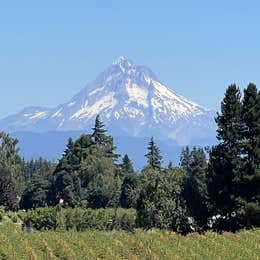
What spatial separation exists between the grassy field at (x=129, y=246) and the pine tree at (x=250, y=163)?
41.3ft

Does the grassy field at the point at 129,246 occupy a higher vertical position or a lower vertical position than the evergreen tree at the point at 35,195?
lower

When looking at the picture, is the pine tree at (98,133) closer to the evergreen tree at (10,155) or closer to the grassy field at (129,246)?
the evergreen tree at (10,155)

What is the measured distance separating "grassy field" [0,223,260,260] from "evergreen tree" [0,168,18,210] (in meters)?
46.7

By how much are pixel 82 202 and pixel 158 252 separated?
166 feet

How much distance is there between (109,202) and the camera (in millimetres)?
70000

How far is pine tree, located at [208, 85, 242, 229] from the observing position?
38.5 metres

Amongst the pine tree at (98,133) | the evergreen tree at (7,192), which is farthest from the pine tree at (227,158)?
the pine tree at (98,133)

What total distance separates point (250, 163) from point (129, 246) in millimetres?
17997

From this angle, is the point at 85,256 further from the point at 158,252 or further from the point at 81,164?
the point at 81,164

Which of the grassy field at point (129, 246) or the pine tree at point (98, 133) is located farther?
the pine tree at point (98, 133)

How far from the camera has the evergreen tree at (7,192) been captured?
70.5m

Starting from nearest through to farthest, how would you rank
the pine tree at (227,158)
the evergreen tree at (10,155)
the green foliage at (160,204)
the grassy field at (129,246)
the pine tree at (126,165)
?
1. the grassy field at (129,246)
2. the pine tree at (227,158)
3. the green foliage at (160,204)
4. the evergreen tree at (10,155)
5. the pine tree at (126,165)

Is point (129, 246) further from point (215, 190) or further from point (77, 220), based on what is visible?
point (77, 220)

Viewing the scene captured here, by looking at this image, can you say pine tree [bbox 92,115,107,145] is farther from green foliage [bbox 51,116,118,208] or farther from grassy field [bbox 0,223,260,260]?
grassy field [bbox 0,223,260,260]
